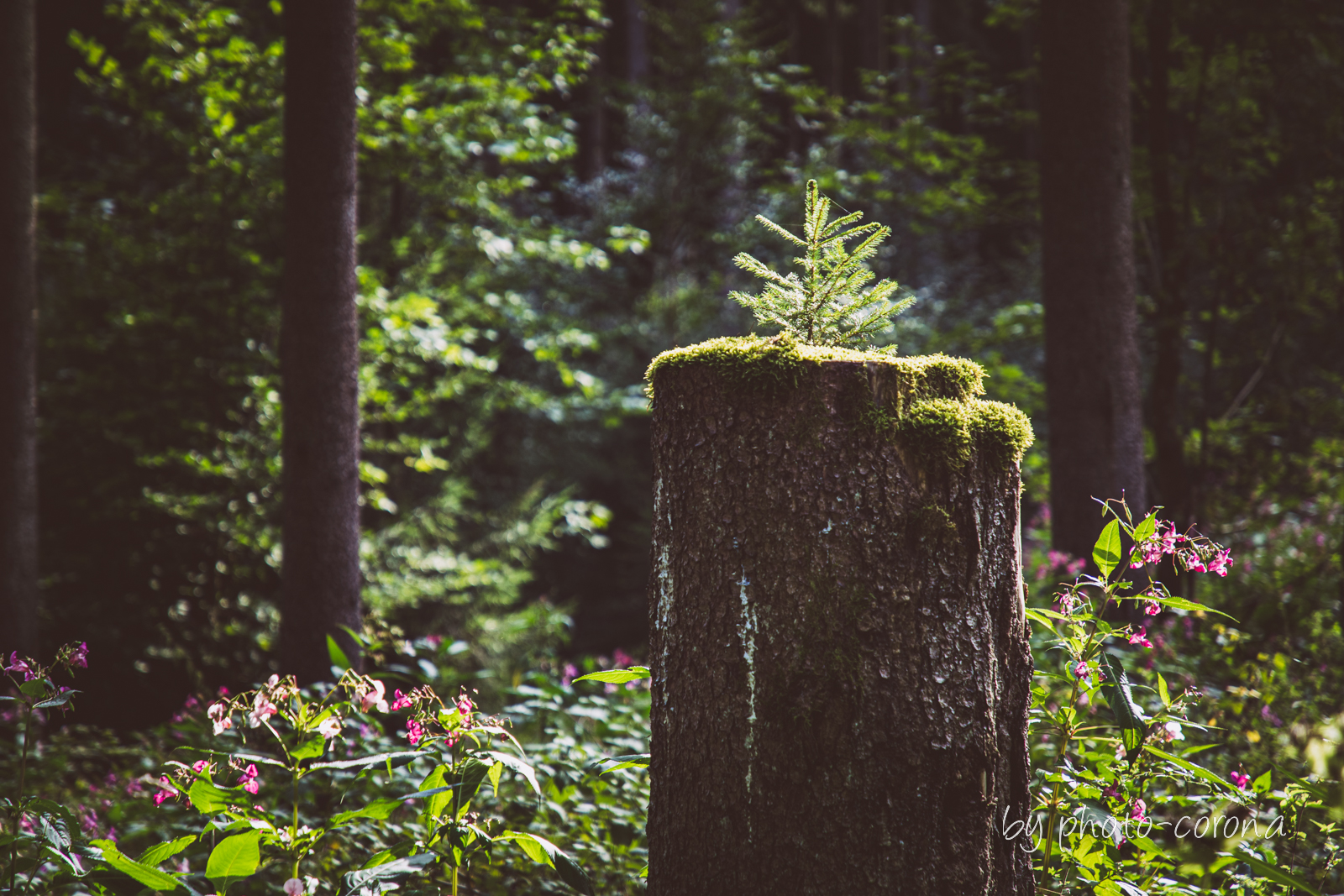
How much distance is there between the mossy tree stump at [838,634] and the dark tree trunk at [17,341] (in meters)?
4.93

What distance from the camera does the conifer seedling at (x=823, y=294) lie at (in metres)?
1.97

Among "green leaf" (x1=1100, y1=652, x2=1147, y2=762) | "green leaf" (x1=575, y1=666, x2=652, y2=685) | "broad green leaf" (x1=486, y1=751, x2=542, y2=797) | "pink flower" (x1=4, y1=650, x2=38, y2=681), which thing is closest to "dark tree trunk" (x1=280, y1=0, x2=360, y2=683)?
"pink flower" (x1=4, y1=650, x2=38, y2=681)

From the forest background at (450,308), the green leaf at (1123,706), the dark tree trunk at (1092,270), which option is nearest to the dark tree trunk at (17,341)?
the forest background at (450,308)

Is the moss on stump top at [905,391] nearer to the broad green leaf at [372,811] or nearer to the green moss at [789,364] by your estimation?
the green moss at [789,364]

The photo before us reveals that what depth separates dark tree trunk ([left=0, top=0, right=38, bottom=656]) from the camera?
481cm

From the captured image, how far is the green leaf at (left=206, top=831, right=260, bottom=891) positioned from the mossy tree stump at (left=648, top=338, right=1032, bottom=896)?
0.86 meters

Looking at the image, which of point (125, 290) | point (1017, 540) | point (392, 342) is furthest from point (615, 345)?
point (1017, 540)

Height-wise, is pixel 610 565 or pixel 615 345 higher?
pixel 615 345

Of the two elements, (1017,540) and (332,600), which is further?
(332,600)

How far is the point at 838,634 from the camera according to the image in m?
1.66

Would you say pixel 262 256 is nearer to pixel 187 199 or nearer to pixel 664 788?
pixel 187 199

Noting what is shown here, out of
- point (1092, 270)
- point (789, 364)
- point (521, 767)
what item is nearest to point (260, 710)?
point (521, 767)

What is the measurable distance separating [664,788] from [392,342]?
5064 mm

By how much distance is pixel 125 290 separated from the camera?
6047mm
